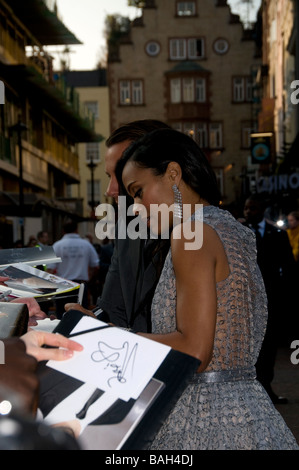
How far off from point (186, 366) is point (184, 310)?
0.32 meters

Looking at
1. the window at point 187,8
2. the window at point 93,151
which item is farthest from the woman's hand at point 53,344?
the window at point 93,151

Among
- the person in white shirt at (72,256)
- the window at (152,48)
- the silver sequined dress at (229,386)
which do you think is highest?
the window at (152,48)

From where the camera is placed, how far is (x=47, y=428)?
1290 millimetres

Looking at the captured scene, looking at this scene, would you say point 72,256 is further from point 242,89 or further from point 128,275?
point 242,89

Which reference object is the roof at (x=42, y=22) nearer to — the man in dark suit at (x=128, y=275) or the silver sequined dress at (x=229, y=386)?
the man in dark suit at (x=128, y=275)

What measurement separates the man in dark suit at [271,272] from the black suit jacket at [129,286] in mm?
2070

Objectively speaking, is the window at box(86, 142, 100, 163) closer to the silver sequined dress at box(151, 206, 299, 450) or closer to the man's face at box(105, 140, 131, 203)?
the man's face at box(105, 140, 131, 203)

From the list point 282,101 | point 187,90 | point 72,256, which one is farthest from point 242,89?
point 72,256

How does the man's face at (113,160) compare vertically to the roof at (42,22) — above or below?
below

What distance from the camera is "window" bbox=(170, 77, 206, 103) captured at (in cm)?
4975

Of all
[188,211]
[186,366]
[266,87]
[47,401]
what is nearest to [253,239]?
[188,211]

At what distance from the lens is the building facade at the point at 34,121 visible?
2512 cm

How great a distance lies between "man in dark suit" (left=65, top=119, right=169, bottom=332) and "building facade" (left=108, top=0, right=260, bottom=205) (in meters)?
46.8

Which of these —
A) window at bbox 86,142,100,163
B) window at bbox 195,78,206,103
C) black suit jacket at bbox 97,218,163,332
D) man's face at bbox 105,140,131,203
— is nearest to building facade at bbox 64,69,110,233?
window at bbox 86,142,100,163
